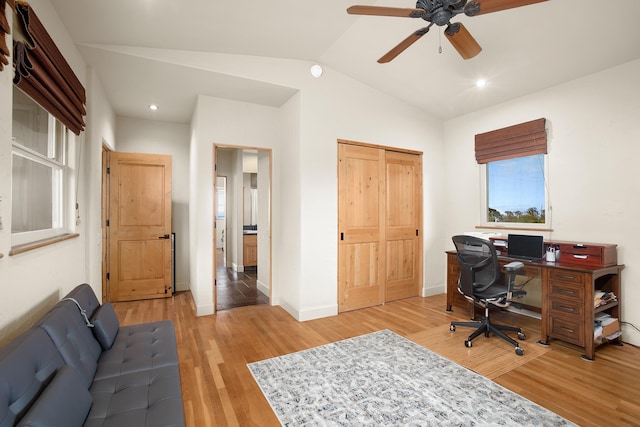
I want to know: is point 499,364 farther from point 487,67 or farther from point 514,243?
point 487,67

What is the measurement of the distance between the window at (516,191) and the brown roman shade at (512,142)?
113mm

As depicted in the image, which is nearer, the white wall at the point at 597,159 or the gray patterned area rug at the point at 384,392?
the gray patterned area rug at the point at 384,392

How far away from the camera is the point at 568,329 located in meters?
2.86

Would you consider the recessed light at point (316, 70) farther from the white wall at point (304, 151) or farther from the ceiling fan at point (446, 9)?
the ceiling fan at point (446, 9)

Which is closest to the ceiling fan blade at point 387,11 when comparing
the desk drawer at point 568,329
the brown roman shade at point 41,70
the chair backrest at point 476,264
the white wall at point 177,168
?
the brown roman shade at point 41,70

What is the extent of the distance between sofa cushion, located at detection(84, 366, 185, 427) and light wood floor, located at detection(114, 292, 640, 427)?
46 cm

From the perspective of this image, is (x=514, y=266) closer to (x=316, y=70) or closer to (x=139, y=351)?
(x=316, y=70)

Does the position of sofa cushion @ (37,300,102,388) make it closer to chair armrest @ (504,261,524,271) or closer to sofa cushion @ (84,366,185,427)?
sofa cushion @ (84,366,185,427)

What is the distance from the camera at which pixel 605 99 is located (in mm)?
3166

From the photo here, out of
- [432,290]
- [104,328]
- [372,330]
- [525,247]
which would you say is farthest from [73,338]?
[432,290]

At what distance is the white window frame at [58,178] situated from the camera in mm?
2213

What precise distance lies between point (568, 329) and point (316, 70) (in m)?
3.84

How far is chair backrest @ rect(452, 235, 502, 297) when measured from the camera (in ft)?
9.82

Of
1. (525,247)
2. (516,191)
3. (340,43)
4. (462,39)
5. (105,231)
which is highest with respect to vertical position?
(340,43)
